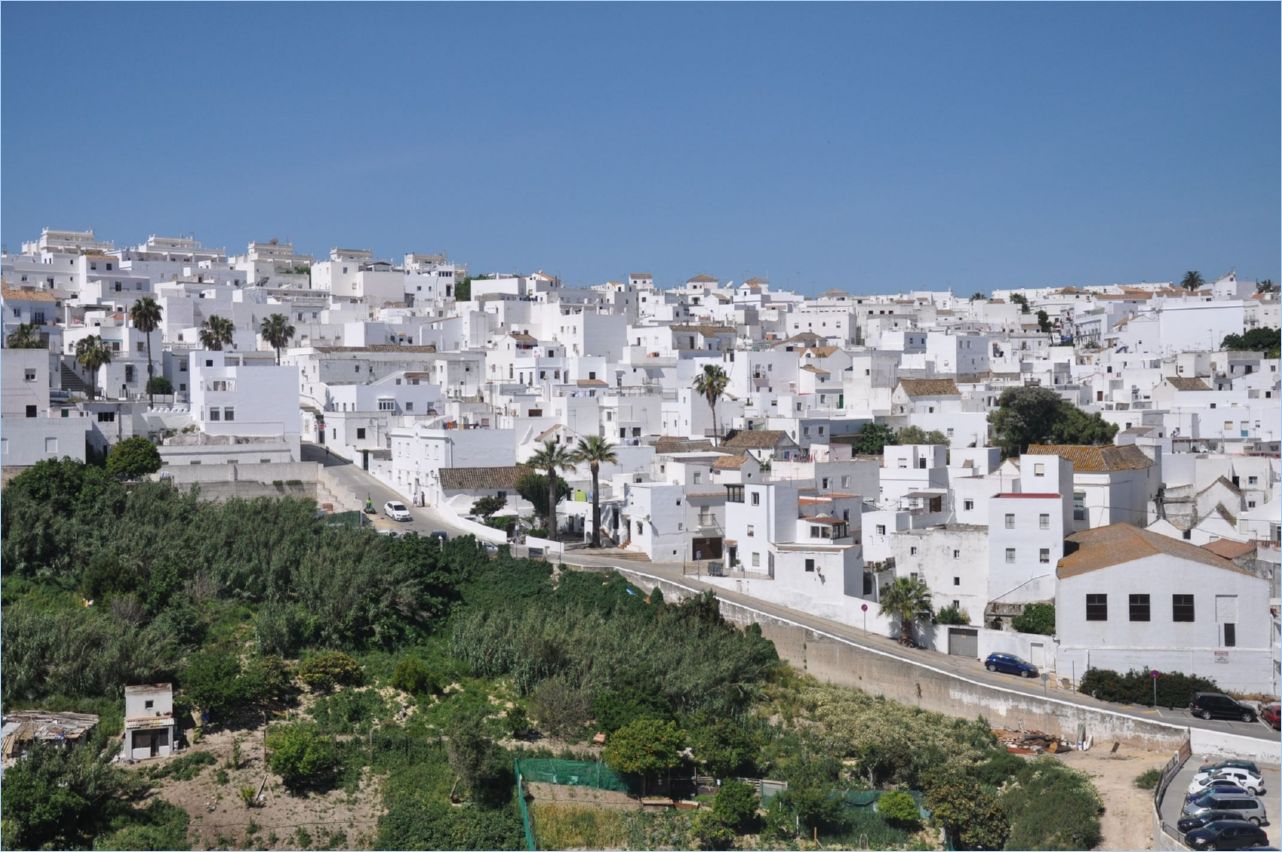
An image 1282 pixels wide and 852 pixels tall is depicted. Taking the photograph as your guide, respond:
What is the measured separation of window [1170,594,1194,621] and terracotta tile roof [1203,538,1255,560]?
15.8ft

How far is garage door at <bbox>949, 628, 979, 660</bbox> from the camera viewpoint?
103 ft

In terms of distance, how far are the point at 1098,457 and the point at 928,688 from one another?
494 inches

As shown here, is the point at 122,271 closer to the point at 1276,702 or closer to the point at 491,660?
the point at 491,660

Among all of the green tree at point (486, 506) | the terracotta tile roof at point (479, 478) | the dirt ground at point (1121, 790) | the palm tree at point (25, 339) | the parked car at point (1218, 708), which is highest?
the palm tree at point (25, 339)

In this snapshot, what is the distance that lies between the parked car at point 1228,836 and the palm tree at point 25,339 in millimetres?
40354

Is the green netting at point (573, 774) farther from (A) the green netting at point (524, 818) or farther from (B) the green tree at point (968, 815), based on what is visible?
(B) the green tree at point (968, 815)

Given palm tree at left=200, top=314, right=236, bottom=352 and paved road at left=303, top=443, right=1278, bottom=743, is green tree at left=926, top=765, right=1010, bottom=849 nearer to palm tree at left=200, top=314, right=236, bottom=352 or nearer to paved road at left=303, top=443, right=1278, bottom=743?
paved road at left=303, top=443, right=1278, bottom=743

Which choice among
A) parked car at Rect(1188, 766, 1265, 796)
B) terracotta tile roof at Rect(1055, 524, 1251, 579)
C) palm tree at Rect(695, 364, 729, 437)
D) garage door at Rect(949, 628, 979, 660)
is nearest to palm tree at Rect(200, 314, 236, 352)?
palm tree at Rect(695, 364, 729, 437)

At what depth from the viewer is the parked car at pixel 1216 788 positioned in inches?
848

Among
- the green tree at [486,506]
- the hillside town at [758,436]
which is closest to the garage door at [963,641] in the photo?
the hillside town at [758,436]

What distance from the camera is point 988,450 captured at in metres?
41.6

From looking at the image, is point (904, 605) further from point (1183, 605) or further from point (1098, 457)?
point (1098, 457)

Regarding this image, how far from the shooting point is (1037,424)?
48.8 metres

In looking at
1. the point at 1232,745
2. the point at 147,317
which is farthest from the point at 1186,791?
the point at 147,317
